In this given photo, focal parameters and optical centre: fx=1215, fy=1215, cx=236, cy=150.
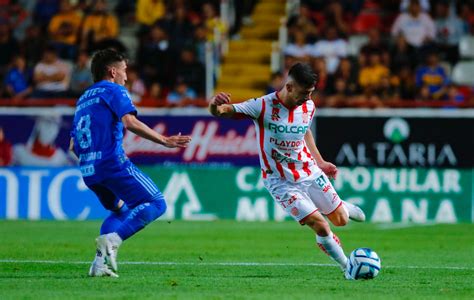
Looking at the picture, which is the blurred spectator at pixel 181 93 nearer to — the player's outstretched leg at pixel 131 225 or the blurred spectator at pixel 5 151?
the blurred spectator at pixel 5 151

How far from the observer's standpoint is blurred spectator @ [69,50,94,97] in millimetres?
22188

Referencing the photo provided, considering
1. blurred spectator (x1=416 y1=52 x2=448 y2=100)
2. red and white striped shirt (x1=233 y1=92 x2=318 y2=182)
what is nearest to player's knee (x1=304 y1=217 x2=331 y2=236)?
red and white striped shirt (x1=233 y1=92 x2=318 y2=182)

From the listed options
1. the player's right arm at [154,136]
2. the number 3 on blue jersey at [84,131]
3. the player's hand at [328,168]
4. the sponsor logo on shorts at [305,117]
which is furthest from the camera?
the player's hand at [328,168]

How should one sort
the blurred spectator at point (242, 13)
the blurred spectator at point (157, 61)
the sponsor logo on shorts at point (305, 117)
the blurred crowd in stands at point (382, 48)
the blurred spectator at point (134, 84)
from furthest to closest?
the blurred spectator at point (242, 13) < the blurred spectator at point (157, 61) < the blurred spectator at point (134, 84) < the blurred crowd in stands at point (382, 48) < the sponsor logo on shorts at point (305, 117)

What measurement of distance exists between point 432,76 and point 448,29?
2.01m

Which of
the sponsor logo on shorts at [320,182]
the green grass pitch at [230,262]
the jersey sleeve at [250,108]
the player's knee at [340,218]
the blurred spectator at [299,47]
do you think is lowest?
the green grass pitch at [230,262]

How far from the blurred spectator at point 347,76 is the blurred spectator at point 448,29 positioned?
199cm

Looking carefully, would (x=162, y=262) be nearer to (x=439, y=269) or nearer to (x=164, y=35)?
(x=439, y=269)

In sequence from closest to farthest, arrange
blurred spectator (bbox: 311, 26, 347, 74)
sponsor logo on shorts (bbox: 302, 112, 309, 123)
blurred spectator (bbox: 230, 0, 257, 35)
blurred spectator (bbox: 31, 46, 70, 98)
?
sponsor logo on shorts (bbox: 302, 112, 309, 123) < blurred spectator (bbox: 31, 46, 70, 98) < blurred spectator (bbox: 311, 26, 347, 74) < blurred spectator (bbox: 230, 0, 257, 35)

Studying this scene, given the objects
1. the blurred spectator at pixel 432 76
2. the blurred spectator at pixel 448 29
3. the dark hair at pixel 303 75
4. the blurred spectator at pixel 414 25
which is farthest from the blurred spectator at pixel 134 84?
the dark hair at pixel 303 75

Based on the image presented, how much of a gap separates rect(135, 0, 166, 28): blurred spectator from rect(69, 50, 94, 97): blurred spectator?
2.84 m

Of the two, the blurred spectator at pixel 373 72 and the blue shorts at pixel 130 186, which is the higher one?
the blurred spectator at pixel 373 72

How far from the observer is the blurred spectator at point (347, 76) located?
871 inches

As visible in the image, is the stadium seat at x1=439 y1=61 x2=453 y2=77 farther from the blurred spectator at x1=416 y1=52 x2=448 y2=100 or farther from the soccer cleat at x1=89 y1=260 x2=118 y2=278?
the soccer cleat at x1=89 y1=260 x2=118 y2=278
